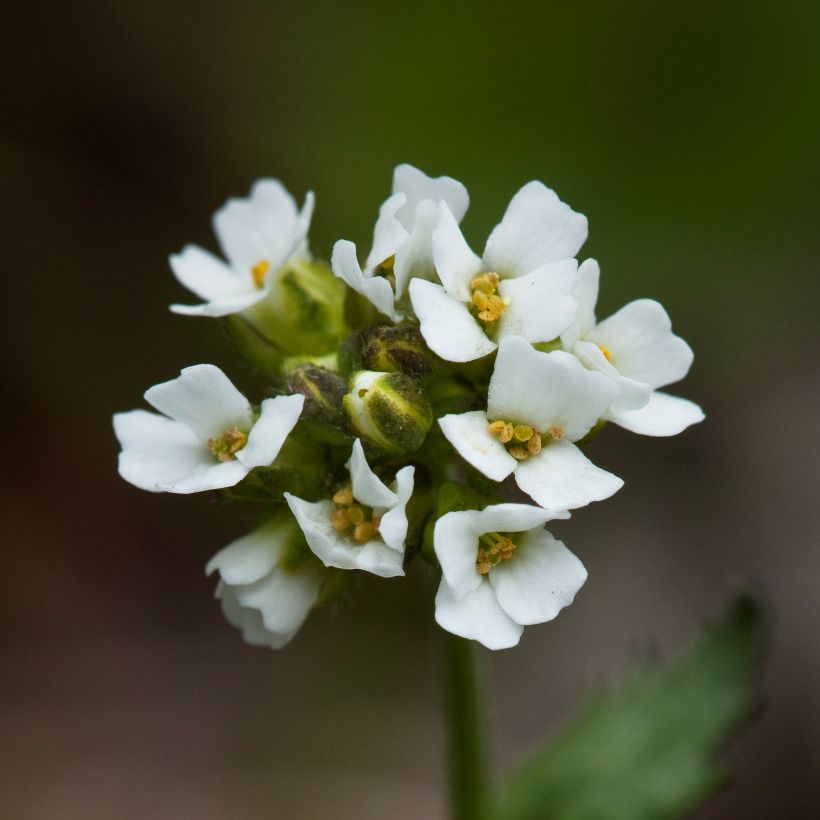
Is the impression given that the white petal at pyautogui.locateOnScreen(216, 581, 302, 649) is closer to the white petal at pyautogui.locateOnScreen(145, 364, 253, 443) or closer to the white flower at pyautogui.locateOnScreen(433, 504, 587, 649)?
the white petal at pyautogui.locateOnScreen(145, 364, 253, 443)

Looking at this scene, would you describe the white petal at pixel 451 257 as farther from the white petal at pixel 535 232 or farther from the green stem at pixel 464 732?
the green stem at pixel 464 732

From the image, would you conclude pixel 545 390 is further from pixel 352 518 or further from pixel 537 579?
pixel 352 518

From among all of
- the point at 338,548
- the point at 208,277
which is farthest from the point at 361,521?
the point at 208,277

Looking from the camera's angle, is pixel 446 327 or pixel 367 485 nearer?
pixel 367 485

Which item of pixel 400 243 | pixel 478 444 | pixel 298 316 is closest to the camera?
pixel 478 444

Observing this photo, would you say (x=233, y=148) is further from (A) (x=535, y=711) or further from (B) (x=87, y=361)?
(A) (x=535, y=711)

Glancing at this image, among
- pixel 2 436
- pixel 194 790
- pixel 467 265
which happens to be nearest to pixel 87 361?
pixel 2 436
